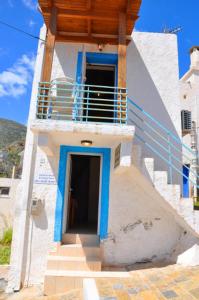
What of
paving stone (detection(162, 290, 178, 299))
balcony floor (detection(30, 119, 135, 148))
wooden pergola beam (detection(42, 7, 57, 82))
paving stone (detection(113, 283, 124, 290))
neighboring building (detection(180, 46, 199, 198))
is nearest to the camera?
paving stone (detection(162, 290, 178, 299))

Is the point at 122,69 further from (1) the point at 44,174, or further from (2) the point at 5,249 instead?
(2) the point at 5,249

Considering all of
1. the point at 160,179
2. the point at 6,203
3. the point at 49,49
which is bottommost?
the point at 6,203

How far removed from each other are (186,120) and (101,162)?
12119 millimetres

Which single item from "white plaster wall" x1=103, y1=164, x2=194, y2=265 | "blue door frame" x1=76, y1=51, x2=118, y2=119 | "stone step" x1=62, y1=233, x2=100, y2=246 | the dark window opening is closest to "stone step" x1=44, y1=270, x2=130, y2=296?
"white plaster wall" x1=103, y1=164, x2=194, y2=265

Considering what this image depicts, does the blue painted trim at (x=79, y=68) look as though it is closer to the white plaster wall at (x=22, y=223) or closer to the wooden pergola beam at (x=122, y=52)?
the wooden pergola beam at (x=122, y=52)

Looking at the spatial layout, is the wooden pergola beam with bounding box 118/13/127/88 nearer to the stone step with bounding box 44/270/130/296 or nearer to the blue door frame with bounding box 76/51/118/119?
the blue door frame with bounding box 76/51/118/119

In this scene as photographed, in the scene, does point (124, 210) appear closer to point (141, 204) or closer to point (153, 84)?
point (141, 204)

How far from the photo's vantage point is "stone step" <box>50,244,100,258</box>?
595 centimetres

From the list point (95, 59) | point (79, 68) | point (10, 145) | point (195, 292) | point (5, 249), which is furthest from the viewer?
point (10, 145)

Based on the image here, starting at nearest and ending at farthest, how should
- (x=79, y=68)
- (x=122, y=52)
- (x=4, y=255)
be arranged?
(x=122, y=52) < (x=79, y=68) < (x=4, y=255)

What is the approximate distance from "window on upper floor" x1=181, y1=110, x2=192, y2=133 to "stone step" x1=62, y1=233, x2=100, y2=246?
1252 cm

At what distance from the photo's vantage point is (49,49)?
574 centimetres

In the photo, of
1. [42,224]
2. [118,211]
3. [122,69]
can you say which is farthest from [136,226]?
[122,69]

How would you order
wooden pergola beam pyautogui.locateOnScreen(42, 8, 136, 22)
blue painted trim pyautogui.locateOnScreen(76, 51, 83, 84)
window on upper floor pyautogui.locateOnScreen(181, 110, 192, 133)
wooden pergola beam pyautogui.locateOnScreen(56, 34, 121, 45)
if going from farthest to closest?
window on upper floor pyautogui.locateOnScreen(181, 110, 192, 133) < blue painted trim pyautogui.locateOnScreen(76, 51, 83, 84) < wooden pergola beam pyautogui.locateOnScreen(56, 34, 121, 45) < wooden pergola beam pyautogui.locateOnScreen(42, 8, 136, 22)
